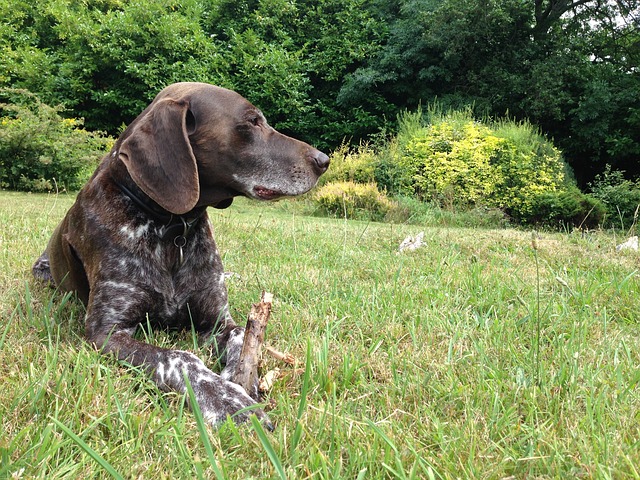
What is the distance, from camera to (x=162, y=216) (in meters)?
2.27

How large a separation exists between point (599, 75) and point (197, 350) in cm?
1968

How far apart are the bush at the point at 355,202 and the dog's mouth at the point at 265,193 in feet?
26.2

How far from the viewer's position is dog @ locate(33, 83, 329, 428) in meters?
2.12

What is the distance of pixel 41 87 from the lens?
1628cm

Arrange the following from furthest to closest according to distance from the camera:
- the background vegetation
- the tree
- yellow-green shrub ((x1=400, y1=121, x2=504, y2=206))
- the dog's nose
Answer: the tree
the background vegetation
yellow-green shrub ((x1=400, y1=121, x2=504, y2=206))
the dog's nose

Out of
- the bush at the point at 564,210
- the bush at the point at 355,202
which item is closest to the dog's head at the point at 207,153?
the bush at the point at 355,202

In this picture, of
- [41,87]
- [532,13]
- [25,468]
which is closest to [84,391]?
[25,468]

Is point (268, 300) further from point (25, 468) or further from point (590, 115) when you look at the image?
point (590, 115)

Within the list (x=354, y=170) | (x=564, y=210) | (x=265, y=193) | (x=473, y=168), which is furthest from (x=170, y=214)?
(x=564, y=210)

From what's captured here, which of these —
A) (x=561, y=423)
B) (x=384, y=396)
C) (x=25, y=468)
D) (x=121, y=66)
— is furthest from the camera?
(x=121, y=66)

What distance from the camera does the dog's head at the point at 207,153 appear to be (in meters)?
2.12

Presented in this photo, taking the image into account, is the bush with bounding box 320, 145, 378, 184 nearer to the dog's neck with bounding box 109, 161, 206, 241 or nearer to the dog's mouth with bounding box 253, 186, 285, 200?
the dog's mouth with bounding box 253, 186, 285, 200

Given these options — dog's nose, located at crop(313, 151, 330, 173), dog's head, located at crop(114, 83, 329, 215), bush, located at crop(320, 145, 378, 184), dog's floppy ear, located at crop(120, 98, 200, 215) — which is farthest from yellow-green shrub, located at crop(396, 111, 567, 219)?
dog's floppy ear, located at crop(120, 98, 200, 215)

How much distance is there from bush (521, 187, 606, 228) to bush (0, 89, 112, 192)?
35.8 feet
